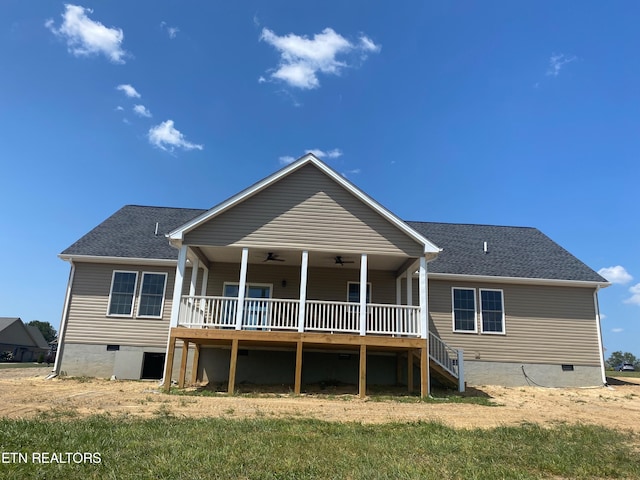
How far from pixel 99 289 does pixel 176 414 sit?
9147 millimetres

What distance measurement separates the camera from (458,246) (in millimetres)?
18547

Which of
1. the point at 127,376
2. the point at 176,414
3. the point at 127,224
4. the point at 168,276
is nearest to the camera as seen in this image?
the point at 176,414

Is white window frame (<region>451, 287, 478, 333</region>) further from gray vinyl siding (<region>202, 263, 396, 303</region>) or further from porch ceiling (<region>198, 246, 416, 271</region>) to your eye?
porch ceiling (<region>198, 246, 416, 271</region>)

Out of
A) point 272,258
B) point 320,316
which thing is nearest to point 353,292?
point 320,316

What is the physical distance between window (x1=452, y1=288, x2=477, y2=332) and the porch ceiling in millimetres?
2605

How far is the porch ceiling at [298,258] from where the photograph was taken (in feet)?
45.9

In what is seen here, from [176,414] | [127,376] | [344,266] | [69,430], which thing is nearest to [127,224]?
[127,376]

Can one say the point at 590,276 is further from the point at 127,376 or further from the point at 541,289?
the point at 127,376

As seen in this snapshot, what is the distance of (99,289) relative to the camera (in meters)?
16.0

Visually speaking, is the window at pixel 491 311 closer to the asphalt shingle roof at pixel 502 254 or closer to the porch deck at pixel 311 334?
the asphalt shingle roof at pixel 502 254

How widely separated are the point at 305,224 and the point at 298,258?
6.28 feet

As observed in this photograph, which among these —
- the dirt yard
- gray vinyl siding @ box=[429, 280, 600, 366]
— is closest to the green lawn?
the dirt yard

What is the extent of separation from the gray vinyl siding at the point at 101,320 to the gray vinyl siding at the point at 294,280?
165cm

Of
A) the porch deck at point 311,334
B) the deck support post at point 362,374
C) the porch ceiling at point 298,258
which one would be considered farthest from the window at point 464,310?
the deck support post at point 362,374
